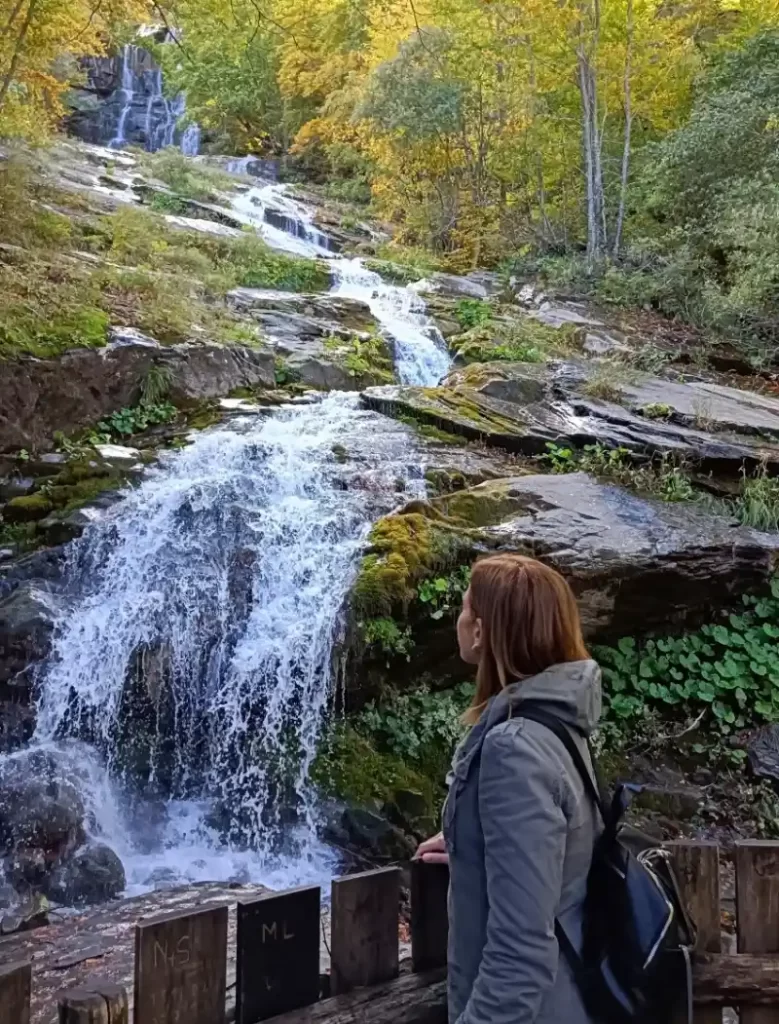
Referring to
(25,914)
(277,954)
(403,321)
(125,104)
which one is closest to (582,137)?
(403,321)

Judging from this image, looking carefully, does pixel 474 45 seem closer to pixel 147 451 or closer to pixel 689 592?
pixel 147 451

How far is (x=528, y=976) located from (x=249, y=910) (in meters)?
0.57

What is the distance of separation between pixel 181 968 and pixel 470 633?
85 cm

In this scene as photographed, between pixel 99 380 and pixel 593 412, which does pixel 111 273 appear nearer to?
pixel 99 380

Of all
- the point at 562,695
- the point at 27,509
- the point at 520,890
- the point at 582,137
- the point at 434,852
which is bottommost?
the point at 27,509

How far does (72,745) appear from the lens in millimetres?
5961

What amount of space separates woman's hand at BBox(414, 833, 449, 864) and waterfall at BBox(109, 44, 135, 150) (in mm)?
27712

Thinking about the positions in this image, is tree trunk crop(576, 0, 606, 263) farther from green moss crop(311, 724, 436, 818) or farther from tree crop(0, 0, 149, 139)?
green moss crop(311, 724, 436, 818)

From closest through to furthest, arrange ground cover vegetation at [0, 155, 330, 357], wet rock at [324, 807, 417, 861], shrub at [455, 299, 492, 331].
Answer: wet rock at [324, 807, 417, 861]
ground cover vegetation at [0, 155, 330, 357]
shrub at [455, 299, 492, 331]

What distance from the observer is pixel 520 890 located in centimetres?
148

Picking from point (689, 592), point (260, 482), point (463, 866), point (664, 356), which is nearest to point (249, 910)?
point (463, 866)

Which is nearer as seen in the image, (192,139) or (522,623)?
(522,623)

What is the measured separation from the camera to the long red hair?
1661 millimetres

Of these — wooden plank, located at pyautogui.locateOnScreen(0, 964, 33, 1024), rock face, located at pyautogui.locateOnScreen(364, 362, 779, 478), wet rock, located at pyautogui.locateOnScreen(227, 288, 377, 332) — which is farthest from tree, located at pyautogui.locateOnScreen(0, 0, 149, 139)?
wooden plank, located at pyautogui.locateOnScreen(0, 964, 33, 1024)
